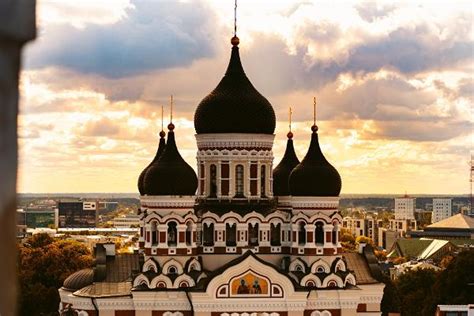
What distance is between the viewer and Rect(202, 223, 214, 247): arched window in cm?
3192

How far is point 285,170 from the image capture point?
3641 centimetres

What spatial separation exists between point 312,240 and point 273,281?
247cm

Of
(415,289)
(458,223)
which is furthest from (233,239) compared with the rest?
(458,223)

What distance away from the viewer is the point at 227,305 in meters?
29.8

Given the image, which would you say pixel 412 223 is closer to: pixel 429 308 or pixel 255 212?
pixel 429 308

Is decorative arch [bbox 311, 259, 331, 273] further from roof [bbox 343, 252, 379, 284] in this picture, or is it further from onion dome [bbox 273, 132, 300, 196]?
onion dome [bbox 273, 132, 300, 196]

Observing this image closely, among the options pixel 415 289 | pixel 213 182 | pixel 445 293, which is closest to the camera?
pixel 213 182

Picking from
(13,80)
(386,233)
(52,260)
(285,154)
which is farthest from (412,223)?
(13,80)

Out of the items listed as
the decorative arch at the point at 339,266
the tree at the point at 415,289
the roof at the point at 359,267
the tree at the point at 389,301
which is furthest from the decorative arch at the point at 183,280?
the tree at the point at 415,289

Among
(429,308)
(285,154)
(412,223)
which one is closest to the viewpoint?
(285,154)

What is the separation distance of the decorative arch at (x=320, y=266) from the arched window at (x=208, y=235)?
11.4ft

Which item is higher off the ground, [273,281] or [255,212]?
[255,212]

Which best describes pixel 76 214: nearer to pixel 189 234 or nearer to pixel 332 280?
pixel 189 234

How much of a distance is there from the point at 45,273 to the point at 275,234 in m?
21.1
